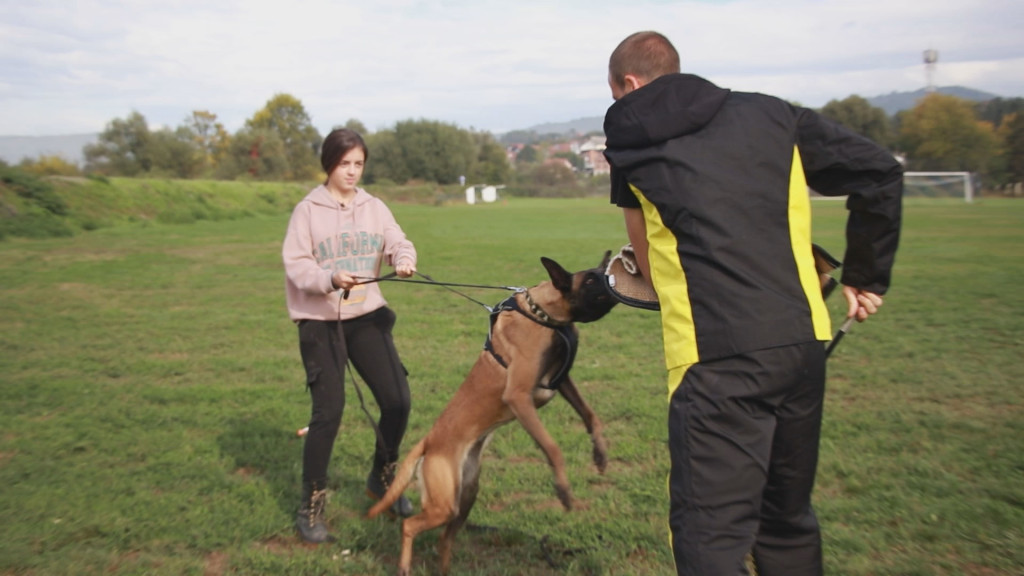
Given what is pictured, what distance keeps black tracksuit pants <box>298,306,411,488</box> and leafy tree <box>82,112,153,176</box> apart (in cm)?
4965

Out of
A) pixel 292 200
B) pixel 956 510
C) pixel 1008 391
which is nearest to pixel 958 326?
pixel 1008 391

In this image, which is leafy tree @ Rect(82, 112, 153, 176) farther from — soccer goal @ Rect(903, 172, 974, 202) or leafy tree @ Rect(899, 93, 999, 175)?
leafy tree @ Rect(899, 93, 999, 175)

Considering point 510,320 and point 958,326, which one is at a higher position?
point 510,320

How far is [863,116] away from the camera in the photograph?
58969 millimetres

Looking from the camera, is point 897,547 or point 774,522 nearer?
point 774,522

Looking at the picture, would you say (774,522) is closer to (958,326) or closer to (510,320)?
(510,320)

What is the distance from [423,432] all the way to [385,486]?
1228mm

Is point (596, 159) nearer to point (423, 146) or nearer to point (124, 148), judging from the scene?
point (423, 146)

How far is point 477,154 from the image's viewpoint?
80.8 m

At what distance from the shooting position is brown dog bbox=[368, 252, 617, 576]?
3682mm

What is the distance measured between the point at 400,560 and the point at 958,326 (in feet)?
23.9

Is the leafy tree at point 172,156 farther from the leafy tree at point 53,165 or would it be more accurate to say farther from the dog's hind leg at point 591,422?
the dog's hind leg at point 591,422

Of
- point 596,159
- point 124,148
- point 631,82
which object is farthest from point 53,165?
point 596,159

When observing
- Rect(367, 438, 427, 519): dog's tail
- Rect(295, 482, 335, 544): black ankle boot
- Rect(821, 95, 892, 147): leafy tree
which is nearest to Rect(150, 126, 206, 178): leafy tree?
Rect(821, 95, 892, 147): leafy tree
